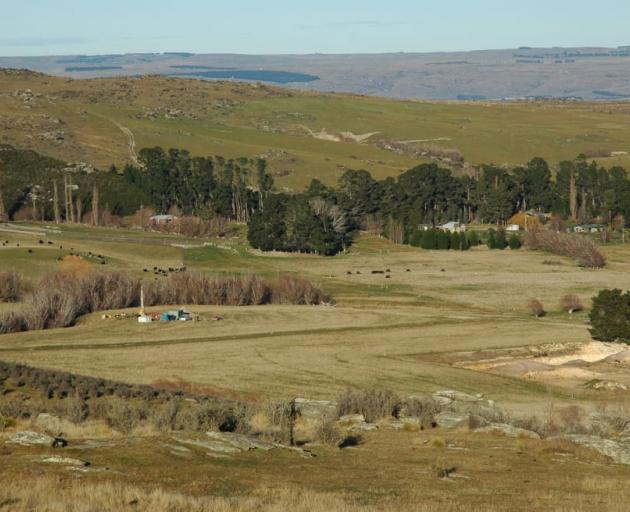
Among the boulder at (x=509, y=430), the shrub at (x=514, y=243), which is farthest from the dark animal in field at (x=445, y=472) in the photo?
the shrub at (x=514, y=243)

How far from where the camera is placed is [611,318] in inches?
2975

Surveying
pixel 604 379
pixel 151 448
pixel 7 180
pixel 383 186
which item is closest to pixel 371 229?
pixel 383 186

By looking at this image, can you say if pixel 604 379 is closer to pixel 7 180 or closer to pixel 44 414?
pixel 44 414

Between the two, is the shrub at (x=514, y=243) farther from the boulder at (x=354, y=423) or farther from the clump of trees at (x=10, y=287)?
the boulder at (x=354, y=423)

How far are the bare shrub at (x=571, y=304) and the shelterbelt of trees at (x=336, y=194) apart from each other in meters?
51.9

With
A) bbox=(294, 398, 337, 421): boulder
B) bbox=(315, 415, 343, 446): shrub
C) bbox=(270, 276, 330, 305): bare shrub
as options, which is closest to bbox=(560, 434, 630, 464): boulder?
bbox=(315, 415, 343, 446): shrub

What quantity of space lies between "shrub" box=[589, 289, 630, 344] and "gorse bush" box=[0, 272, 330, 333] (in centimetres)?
2916

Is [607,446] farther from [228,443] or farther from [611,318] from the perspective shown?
[611,318]

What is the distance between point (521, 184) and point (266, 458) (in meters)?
156

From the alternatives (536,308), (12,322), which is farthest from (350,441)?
(536,308)

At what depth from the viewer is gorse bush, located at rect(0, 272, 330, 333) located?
3280 inches

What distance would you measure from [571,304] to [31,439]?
246ft

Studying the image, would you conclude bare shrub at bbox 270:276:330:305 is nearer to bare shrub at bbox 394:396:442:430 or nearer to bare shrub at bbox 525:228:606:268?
bare shrub at bbox 525:228:606:268

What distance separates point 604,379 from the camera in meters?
61.4
